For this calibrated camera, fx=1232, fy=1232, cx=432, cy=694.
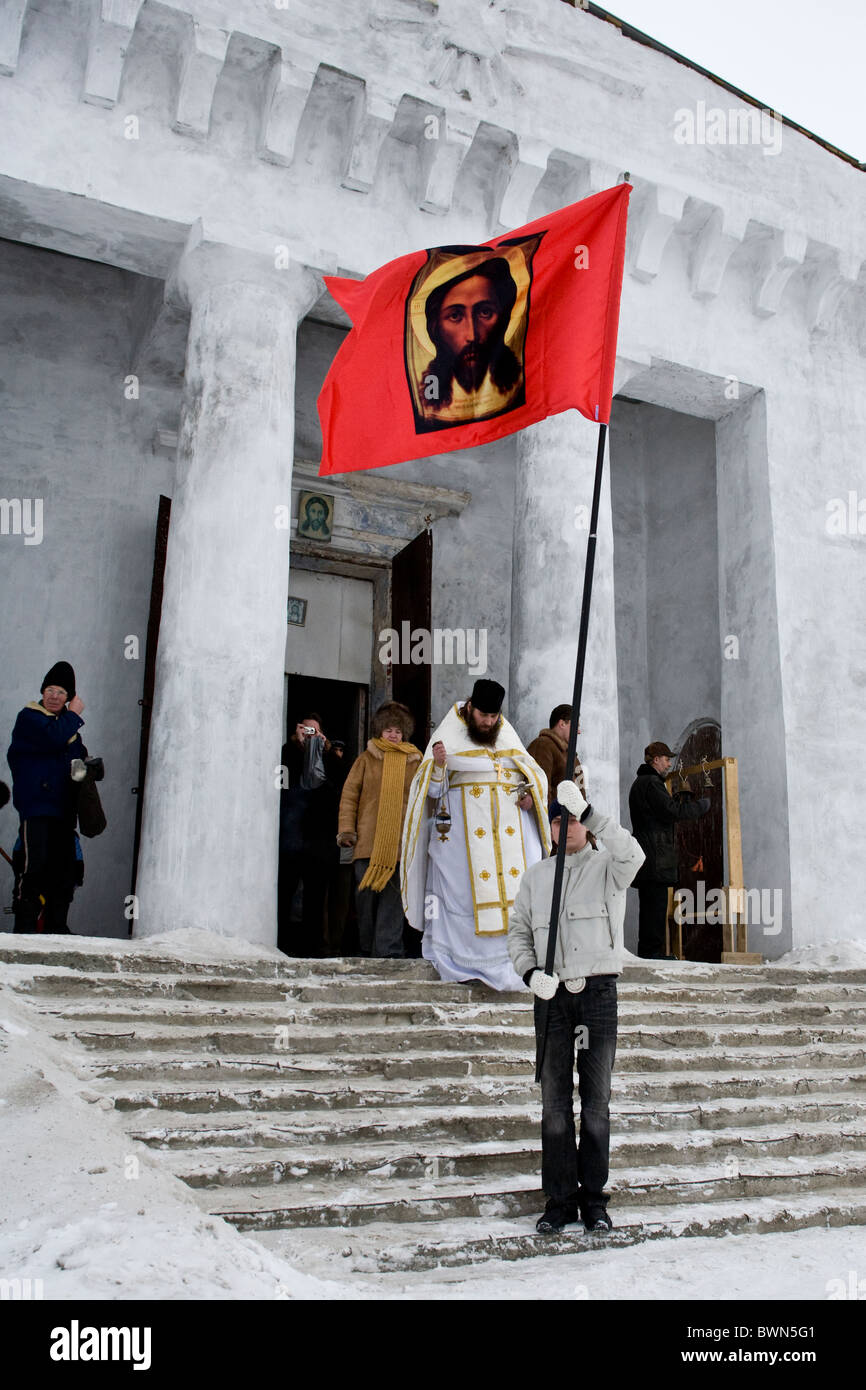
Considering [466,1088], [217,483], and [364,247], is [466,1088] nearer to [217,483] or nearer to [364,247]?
[217,483]

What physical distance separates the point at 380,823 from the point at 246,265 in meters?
4.32

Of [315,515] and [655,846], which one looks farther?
[315,515]

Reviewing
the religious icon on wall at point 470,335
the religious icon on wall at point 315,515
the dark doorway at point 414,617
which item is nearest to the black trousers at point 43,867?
the religious icon on wall at point 470,335

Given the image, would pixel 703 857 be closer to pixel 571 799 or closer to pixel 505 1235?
pixel 571 799

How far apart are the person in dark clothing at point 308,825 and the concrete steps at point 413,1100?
1.83 metres

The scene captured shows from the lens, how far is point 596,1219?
4.44 metres

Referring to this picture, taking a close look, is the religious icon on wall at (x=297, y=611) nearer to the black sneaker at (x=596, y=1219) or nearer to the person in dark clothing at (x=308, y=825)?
the person in dark clothing at (x=308, y=825)

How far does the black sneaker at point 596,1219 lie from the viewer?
443 cm

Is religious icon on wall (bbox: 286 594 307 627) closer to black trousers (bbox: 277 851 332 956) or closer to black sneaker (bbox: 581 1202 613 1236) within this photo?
black trousers (bbox: 277 851 332 956)

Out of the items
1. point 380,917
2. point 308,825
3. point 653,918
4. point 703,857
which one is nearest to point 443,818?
point 380,917

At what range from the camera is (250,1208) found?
422 centimetres

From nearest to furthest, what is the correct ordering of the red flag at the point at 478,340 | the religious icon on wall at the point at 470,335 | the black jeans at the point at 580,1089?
the black jeans at the point at 580,1089, the red flag at the point at 478,340, the religious icon on wall at the point at 470,335

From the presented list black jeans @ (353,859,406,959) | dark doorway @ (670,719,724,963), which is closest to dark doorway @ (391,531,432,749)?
dark doorway @ (670,719,724,963)

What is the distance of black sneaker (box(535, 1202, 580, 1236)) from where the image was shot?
4387mm
